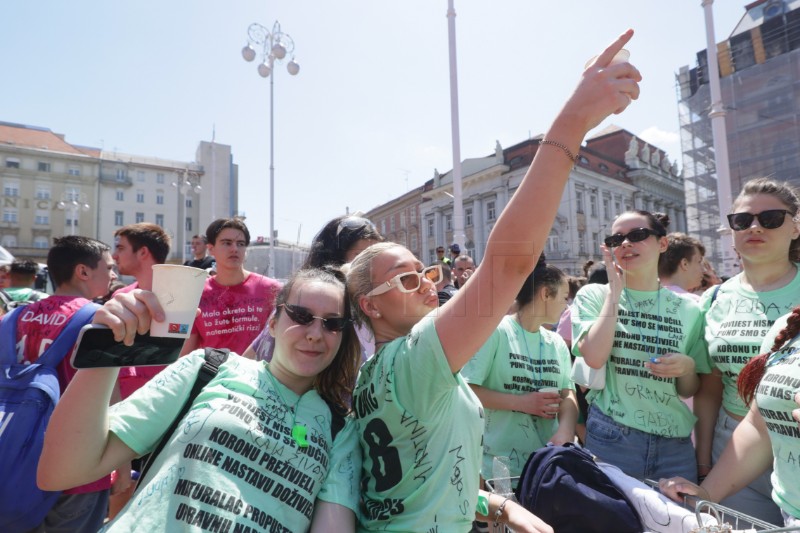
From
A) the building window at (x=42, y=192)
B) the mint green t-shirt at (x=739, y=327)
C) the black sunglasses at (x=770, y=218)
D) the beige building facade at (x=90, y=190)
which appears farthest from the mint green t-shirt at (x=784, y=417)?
the building window at (x=42, y=192)

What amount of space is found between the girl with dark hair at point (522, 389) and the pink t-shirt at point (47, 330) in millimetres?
2111

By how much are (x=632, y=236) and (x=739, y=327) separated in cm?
67

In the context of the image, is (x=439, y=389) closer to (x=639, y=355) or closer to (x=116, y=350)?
(x=116, y=350)

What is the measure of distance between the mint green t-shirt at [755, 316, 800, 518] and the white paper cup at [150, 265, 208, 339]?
6.39ft

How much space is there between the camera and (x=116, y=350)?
1215mm

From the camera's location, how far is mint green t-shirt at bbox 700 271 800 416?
218cm

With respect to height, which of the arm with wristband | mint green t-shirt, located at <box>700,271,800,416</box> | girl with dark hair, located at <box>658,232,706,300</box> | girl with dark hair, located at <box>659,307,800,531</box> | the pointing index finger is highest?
the pointing index finger

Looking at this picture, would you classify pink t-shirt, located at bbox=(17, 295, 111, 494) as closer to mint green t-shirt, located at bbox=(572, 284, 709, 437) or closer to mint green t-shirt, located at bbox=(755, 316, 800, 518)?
mint green t-shirt, located at bbox=(572, 284, 709, 437)

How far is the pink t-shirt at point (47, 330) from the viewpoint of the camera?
240cm

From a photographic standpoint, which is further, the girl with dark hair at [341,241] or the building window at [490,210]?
the building window at [490,210]

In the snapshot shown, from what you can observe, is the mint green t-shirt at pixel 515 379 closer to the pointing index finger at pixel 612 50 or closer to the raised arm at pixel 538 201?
the raised arm at pixel 538 201

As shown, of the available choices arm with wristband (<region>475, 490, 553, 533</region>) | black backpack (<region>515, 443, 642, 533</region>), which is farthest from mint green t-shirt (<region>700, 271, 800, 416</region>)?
arm with wristband (<region>475, 490, 553, 533</region>)

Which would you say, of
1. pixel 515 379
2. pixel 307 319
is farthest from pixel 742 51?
pixel 307 319

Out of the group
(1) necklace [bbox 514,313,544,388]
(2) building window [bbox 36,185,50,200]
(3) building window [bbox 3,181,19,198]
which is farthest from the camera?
(2) building window [bbox 36,185,50,200]
